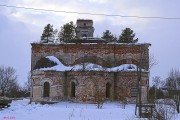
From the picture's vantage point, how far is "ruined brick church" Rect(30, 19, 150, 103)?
34.2m

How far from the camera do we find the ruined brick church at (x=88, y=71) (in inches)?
1345

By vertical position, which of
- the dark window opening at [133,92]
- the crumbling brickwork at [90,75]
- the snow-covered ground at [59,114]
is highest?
the crumbling brickwork at [90,75]

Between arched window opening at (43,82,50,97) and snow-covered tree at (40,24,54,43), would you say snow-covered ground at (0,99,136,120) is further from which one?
snow-covered tree at (40,24,54,43)

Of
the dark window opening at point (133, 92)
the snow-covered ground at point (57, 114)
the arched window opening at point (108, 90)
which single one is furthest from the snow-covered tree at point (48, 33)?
the snow-covered ground at point (57, 114)

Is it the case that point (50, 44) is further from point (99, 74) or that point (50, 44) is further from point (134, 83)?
point (134, 83)

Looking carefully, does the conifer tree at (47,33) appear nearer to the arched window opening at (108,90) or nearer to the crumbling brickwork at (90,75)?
the crumbling brickwork at (90,75)

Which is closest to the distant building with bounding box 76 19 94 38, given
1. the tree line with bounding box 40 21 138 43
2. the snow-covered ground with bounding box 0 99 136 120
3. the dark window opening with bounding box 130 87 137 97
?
the tree line with bounding box 40 21 138 43

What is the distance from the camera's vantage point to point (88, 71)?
34.1 m

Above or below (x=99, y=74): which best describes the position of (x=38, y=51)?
above

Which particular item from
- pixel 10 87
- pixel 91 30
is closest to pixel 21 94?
pixel 10 87

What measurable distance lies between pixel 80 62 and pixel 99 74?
3500 mm

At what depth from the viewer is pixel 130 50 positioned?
3759 centimetres

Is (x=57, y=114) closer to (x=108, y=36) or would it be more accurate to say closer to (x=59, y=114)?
(x=59, y=114)

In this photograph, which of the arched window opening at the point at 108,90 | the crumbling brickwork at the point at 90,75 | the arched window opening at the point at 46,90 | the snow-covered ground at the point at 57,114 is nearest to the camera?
the snow-covered ground at the point at 57,114
